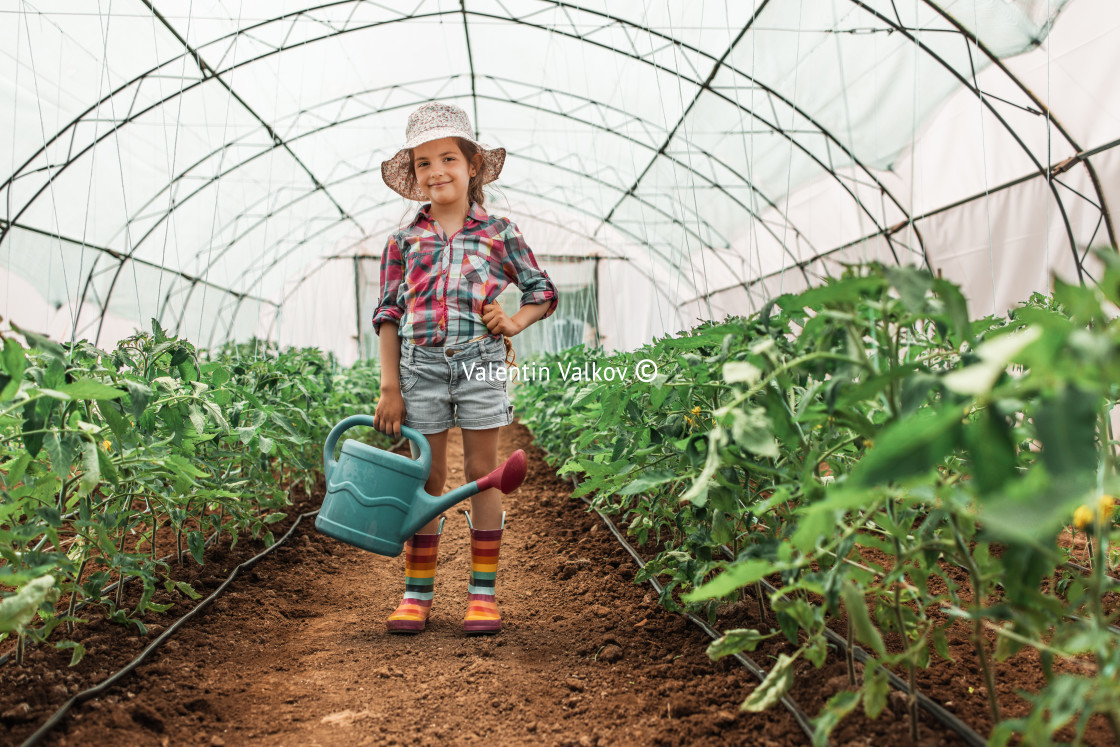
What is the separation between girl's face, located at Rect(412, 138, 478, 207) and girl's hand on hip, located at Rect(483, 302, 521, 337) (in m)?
0.36

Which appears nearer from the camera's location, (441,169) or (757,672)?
(757,672)

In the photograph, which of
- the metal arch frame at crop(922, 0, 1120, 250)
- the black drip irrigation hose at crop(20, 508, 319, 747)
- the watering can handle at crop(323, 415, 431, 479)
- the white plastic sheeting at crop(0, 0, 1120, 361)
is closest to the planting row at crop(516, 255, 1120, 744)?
the watering can handle at crop(323, 415, 431, 479)

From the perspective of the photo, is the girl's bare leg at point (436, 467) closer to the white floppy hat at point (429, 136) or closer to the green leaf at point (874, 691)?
the white floppy hat at point (429, 136)

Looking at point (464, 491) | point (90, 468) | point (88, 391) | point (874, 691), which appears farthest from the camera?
point (464, 491)

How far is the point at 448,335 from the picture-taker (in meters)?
1.96

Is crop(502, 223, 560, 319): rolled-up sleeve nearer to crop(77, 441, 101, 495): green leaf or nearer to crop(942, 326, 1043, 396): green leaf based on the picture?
crop(77, 441, 101, 495): green leaf

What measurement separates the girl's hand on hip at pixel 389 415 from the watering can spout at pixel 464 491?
0.22m

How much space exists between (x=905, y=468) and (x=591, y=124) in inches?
284

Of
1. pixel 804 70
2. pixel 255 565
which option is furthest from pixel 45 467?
pixel 804 70

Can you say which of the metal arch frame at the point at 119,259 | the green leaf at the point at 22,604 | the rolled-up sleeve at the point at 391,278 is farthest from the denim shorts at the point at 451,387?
the metal arch frame at the point at 119,259

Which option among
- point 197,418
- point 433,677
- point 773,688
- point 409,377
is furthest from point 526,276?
point 773,688

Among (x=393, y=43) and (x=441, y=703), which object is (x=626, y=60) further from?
(x=441, y=703)

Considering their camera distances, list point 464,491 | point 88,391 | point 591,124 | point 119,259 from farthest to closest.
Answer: point 119,259
point 591,124
point 464,491
point 88,391

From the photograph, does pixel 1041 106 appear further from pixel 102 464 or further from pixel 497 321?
pixel 102 464
